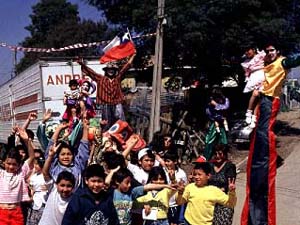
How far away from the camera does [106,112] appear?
9.77 m

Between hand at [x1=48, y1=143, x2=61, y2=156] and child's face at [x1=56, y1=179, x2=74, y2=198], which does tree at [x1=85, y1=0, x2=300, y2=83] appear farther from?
child's face at [x1=56, y1=179, x2=74, y2=198]

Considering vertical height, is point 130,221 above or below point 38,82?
below

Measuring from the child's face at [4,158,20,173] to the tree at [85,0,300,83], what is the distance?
11.7 meters

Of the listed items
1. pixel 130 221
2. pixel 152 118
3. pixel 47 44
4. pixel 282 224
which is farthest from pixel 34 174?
pixel 47 44

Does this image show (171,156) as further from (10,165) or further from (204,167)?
(10,165)

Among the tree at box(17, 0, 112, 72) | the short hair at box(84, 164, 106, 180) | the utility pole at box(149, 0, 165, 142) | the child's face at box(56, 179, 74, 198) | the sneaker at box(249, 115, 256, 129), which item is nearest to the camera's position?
the short hair at box(84, 164, 106, 180)

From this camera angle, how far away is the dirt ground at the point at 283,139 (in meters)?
17.2

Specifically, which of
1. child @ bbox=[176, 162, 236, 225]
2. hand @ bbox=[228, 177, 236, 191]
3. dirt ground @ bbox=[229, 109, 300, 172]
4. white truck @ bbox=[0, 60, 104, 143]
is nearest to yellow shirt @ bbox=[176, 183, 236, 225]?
child @ bbox=[176, 162, 236, 225]

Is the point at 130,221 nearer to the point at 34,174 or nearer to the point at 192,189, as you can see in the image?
the point at 192,189

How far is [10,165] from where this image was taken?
671cm

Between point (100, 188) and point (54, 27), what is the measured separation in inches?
2481

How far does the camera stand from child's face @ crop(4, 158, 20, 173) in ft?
22.0

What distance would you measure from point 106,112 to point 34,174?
9.44ft

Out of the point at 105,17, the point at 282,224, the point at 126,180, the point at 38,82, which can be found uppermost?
the point at 105,17
